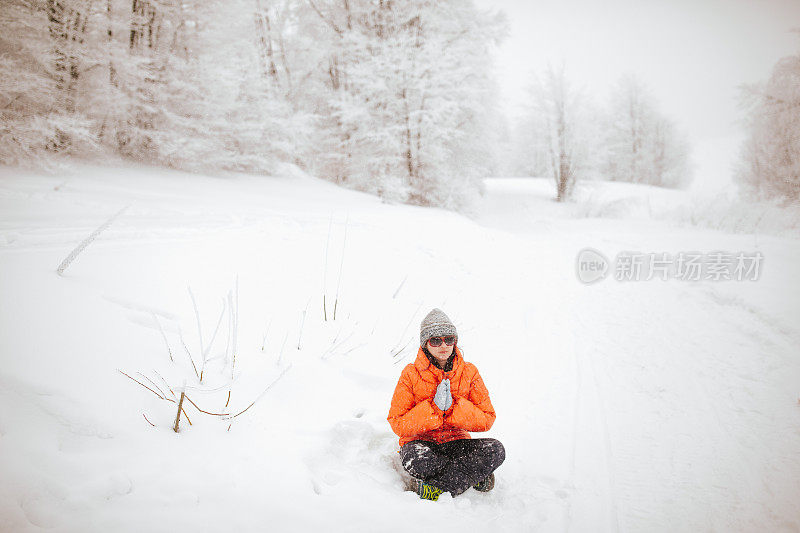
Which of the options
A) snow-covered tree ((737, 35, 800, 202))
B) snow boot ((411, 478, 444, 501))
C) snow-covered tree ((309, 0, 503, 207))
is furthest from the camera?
snow-covered tree ((737, 35, 800, 202))

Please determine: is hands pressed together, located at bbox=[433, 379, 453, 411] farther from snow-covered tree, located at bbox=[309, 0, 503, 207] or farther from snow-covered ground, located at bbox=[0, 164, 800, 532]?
snow-covered tree, located at bbox=[309, 0, 503, 207]

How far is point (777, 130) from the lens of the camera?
42.7 ft

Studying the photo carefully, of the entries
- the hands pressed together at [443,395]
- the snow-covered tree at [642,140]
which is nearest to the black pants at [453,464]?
the hands pressed together at [443,395]

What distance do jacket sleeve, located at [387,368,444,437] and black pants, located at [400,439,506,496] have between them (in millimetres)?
96

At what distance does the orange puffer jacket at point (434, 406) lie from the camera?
225cm

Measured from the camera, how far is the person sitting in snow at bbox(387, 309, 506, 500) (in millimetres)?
2158

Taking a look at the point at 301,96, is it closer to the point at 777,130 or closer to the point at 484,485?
the point at 484,485

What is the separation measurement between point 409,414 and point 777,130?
18.8 metres

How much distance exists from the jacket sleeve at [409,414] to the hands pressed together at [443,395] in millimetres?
63

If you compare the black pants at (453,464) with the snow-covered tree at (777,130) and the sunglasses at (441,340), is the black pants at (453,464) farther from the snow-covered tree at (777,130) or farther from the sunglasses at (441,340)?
the snow-covered tree at (777,130)

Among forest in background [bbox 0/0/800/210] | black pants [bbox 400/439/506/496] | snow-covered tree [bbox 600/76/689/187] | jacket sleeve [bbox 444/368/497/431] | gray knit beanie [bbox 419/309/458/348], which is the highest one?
snow-covered tree [bbox 600/76/689/187]

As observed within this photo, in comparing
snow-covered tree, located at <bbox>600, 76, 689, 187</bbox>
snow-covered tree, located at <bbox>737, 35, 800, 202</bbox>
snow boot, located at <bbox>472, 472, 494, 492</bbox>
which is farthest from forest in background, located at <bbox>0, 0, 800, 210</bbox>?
snow-covered tree, located at <bbox>600, 76, 689, 187</bbox>

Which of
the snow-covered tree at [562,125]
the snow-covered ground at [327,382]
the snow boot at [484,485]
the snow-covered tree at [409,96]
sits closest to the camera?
the snow-covered ground at [327,382]

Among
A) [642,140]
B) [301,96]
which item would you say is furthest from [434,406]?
[642,140]
